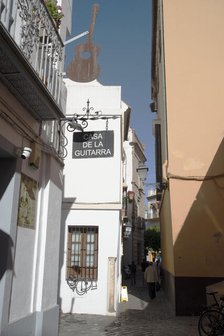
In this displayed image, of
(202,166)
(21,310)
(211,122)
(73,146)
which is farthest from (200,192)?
(21,310)

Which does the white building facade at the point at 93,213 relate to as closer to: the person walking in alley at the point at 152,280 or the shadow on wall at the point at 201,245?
the shadow on wall at the point at 201,245

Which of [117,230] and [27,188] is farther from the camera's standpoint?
[117,230]

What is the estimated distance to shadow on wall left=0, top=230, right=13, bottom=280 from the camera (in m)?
5.69

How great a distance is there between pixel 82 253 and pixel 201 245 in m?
3.75

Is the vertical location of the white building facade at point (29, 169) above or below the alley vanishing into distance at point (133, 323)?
above

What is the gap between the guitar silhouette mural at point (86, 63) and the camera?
14562mm

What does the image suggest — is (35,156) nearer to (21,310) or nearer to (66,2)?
(21,310)

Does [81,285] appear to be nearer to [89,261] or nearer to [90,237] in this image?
[89,261]

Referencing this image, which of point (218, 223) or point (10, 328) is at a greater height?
point (218, 223)

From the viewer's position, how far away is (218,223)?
1227 centimetres

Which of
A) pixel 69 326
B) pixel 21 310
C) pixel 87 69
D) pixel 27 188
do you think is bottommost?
pixel 69 326

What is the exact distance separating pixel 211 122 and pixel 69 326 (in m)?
7.73

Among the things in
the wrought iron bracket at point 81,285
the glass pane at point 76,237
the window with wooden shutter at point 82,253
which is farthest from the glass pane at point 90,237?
the wrought iron bracket at point 81,285

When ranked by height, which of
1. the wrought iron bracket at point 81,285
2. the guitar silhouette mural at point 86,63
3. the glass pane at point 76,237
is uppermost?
the guitar silhouette mural at point 86,63
